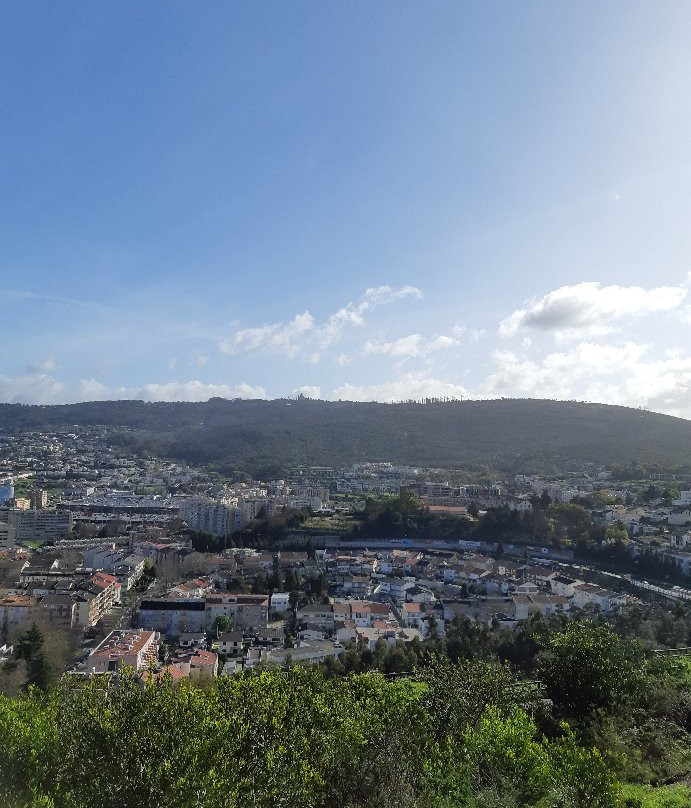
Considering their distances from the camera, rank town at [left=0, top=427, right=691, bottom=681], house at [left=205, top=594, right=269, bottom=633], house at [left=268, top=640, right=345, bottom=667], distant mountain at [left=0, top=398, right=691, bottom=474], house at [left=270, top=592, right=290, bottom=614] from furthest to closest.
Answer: distant mountain at [left=0, top=398, right=691, bottom=474] → house at [left=270, top=592, right=290, bottom=614] → house at [left=205, top=594, right=269, bottom=633] → town at [left=0, top=427, right=691, bottom=681] → house at [left=268, top=640, right=345, bottom=667]

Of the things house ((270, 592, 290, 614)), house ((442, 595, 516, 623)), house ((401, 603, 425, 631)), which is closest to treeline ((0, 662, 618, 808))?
house ((401, 603, 425, 631))

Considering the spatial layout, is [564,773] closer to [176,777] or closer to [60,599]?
[176,777]

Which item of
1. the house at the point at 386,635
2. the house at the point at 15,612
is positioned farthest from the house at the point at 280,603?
the house at the point at 15,612

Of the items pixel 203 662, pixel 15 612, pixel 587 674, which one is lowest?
pixel 15 612

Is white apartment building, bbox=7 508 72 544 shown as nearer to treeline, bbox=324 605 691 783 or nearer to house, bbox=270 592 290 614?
house, bbox=270 592 290 614

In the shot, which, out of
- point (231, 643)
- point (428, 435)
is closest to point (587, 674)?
point (231, 643)

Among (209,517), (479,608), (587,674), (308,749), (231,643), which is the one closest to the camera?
(308,749)

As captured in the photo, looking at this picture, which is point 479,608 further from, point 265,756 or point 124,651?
point 265,756

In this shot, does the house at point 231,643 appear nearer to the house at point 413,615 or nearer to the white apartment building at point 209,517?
the house at point 413,615

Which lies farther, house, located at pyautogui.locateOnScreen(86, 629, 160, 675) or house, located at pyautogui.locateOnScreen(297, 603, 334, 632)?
house, located at pyautogui.locateOnScreen(297, 603, 334, 632)
